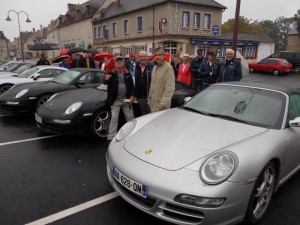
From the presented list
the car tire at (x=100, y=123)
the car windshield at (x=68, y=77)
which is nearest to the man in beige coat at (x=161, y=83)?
the car tire at (x=100, y=123)

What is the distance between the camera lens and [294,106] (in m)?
3.52

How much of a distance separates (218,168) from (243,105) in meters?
1.33

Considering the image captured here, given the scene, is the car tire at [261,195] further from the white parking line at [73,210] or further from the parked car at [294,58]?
the parked car at [294,58]

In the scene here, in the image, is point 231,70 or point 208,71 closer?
point 231,70

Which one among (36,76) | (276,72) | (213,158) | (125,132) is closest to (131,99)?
(125,132)

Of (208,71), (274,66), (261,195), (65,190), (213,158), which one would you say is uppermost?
(208,71)

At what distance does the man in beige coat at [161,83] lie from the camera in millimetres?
4547

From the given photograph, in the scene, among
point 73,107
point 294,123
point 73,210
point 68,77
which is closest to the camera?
point 73,210

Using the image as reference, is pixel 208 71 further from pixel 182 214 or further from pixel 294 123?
pixel 182 214

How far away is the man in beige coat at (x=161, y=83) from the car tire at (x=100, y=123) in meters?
1.05

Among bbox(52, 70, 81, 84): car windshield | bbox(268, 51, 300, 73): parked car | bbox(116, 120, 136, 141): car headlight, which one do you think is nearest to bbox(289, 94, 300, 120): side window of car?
bbox(116, 120, 136, 141): car headlight

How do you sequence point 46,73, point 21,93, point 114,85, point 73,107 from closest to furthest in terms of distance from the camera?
point 114,85 < point 73,107 < point 21,93 < point 46,73

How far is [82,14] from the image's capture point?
4734 centimetres

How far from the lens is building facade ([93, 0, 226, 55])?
30.0m
